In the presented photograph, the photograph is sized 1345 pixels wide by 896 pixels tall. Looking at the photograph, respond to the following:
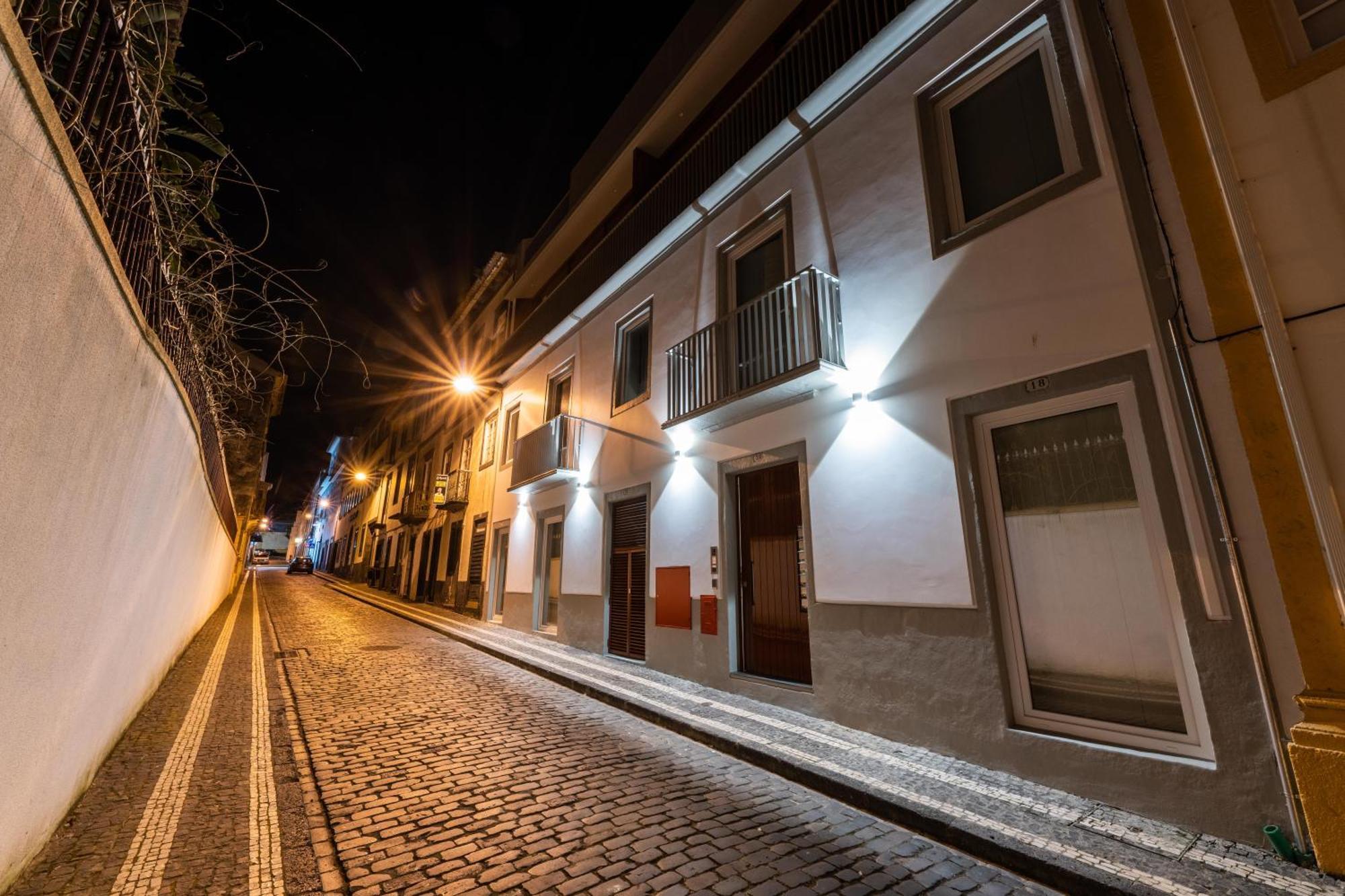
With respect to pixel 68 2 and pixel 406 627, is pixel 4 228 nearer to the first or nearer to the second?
pixel 68 2

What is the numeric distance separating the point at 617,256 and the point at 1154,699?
398 inches

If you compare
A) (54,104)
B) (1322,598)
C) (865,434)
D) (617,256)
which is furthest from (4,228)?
(617,256)

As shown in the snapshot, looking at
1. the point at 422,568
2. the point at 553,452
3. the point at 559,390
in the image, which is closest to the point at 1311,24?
the point at 553,452

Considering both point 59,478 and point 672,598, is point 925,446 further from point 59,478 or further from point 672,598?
point 59,478

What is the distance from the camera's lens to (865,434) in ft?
18.9

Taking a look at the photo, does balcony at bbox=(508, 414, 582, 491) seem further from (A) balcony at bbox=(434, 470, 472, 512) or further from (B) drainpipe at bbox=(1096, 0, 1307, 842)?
(B) drainpipe at bbox=(1096, 0, 1307, 842)

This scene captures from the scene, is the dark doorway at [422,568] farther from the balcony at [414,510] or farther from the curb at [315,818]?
the curb at [315,818]

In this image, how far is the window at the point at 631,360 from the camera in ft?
33.8

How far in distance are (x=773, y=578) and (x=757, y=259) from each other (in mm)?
4616

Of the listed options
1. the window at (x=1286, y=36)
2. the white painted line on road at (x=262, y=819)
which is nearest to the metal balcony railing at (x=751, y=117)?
the window at (x=1286, y=36)

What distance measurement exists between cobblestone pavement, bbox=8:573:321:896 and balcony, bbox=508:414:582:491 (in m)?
6.25

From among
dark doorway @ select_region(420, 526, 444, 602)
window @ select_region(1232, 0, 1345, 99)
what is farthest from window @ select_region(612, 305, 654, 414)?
dark doorway @ select_region(420, 526, 444, 602)

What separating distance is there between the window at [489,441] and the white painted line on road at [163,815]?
10.8m

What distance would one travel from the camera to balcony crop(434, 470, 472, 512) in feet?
59.3
